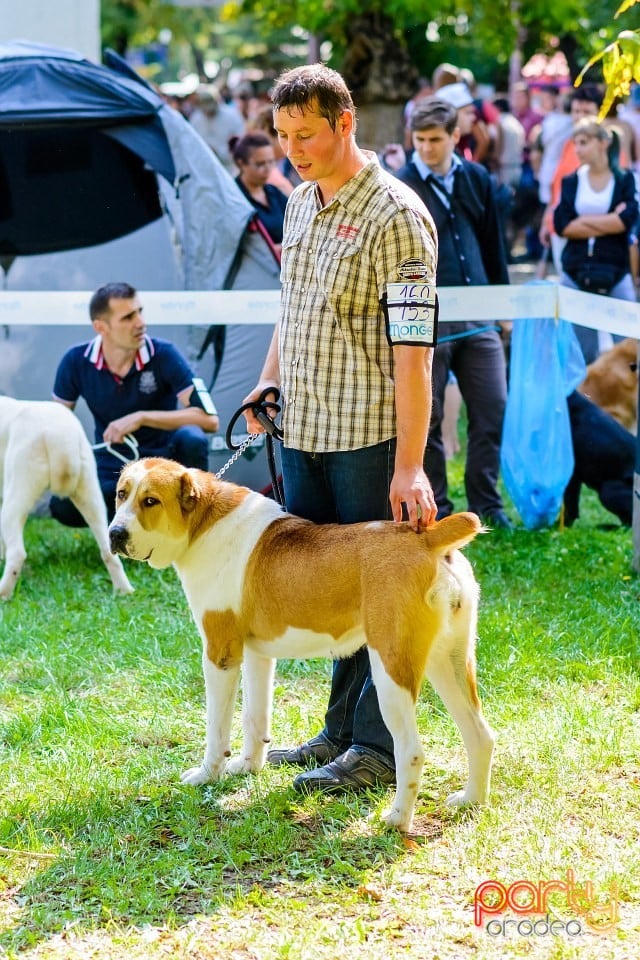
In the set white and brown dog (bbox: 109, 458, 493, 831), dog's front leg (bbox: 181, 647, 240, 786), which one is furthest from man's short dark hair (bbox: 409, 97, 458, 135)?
dog's front leg (bbox: 181, 647, 240, 786)

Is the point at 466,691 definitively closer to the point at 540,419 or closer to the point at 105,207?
the point at 540,419

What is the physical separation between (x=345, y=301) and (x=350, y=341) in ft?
0.38

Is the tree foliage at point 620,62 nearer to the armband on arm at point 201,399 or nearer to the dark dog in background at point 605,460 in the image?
the armband on arm at point 201,399

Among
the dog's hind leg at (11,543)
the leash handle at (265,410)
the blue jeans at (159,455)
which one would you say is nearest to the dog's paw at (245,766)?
the leash handle at (265,410)

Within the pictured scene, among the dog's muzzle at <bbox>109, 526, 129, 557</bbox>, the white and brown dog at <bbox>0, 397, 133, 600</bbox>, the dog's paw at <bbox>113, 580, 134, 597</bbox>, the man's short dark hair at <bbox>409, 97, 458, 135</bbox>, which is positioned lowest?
the dog's paw at <bbox>113, 580, 134, 597</bbox>

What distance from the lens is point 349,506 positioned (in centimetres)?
356

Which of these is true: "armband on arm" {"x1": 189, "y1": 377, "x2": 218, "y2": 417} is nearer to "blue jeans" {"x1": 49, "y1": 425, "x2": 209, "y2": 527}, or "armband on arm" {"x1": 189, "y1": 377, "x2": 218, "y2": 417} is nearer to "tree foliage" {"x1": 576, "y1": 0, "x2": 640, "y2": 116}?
"blue jeans" {"x1": 49, "y1": 425, "x2": 209, "y2": 527}

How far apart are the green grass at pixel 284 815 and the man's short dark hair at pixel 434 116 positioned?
107 inches

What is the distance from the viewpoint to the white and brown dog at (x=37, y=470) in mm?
5867

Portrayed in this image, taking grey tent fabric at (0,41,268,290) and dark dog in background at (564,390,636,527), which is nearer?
dark dog in background at (564,390,636,527)

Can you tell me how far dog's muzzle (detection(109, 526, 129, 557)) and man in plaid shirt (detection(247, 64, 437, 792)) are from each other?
21.4 inches

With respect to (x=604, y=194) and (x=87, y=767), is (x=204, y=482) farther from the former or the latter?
(x=604, y=194)

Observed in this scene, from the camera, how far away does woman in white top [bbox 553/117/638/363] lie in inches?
349

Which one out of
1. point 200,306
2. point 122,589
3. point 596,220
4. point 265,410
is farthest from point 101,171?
point 265,410
